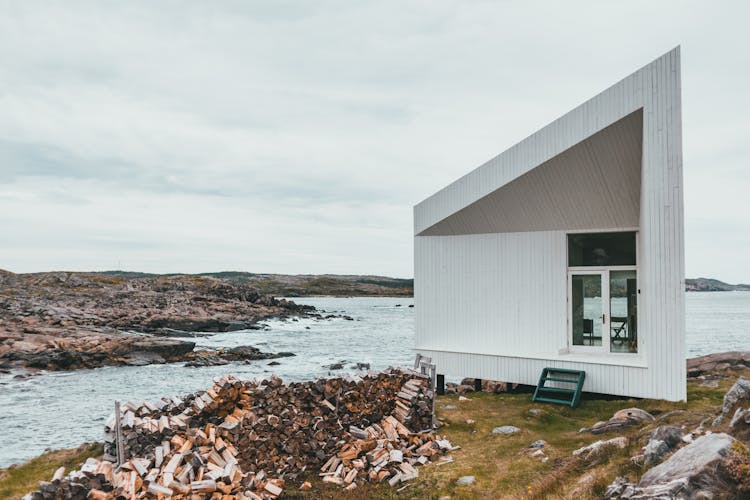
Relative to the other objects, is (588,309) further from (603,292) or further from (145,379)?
(145,379)

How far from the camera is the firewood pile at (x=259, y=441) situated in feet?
25.2

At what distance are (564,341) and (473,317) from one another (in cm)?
224

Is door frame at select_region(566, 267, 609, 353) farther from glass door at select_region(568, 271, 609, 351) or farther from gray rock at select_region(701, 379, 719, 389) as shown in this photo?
gray rock at select_region(701, 379, 719, 389)

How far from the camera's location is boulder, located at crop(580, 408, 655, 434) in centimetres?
972

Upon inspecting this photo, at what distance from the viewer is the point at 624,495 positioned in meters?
5.95

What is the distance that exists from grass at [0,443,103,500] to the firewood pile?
1.43 meters

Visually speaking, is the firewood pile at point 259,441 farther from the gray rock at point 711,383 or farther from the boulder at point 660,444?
the gray rock at point 711,383

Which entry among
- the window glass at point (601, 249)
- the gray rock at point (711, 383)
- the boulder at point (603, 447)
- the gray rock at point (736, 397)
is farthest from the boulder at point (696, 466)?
the gray rock at point (711, 383)

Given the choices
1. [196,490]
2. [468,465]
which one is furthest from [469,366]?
[196,490]

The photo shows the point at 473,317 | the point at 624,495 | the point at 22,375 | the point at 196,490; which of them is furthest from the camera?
the point at 22,375

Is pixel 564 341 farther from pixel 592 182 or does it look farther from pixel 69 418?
pixel 69 418

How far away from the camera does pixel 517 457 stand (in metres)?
8.83

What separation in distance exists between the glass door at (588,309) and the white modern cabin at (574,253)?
0.02m

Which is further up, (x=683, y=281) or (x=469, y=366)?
(x=683, y=281)
